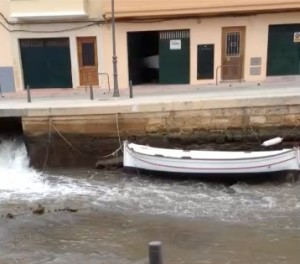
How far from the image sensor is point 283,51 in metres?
21.9

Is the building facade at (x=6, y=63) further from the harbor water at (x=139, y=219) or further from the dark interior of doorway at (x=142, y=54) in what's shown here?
the harbor water at (x=139, y=219)

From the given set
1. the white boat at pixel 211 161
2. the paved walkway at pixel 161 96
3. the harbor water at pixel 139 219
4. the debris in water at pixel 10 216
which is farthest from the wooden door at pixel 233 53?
the debris in water at pixel 10 216

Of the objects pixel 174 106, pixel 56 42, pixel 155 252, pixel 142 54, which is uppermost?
pixel 56 42

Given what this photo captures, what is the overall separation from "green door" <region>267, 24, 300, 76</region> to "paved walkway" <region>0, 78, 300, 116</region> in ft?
2.20

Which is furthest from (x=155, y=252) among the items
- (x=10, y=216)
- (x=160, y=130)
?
(x=160, y=130)

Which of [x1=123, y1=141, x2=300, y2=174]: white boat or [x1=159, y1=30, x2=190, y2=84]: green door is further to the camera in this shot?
[x1=159, y1=30, x2=190, y2=84]: green door

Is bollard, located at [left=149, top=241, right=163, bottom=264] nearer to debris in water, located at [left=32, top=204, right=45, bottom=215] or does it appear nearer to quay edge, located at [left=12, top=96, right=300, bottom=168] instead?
debris in water, located at [left=32, top=204, right=45, bottom=215]

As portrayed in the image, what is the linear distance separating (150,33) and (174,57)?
1.64 meters

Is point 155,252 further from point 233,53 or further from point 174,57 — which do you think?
point 233,53

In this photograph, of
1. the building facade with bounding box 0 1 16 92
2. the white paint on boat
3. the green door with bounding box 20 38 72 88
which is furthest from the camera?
the green door with bounding box 20 38 72 88

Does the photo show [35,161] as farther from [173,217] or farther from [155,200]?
[173,217]

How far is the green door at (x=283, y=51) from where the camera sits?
21594mm

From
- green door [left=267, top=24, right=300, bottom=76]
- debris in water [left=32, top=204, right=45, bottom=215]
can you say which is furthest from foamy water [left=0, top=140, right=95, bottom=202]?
green door [left=267, top=24, right=300, bottom=76]

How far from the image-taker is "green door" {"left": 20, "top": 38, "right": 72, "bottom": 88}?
22.0 m
